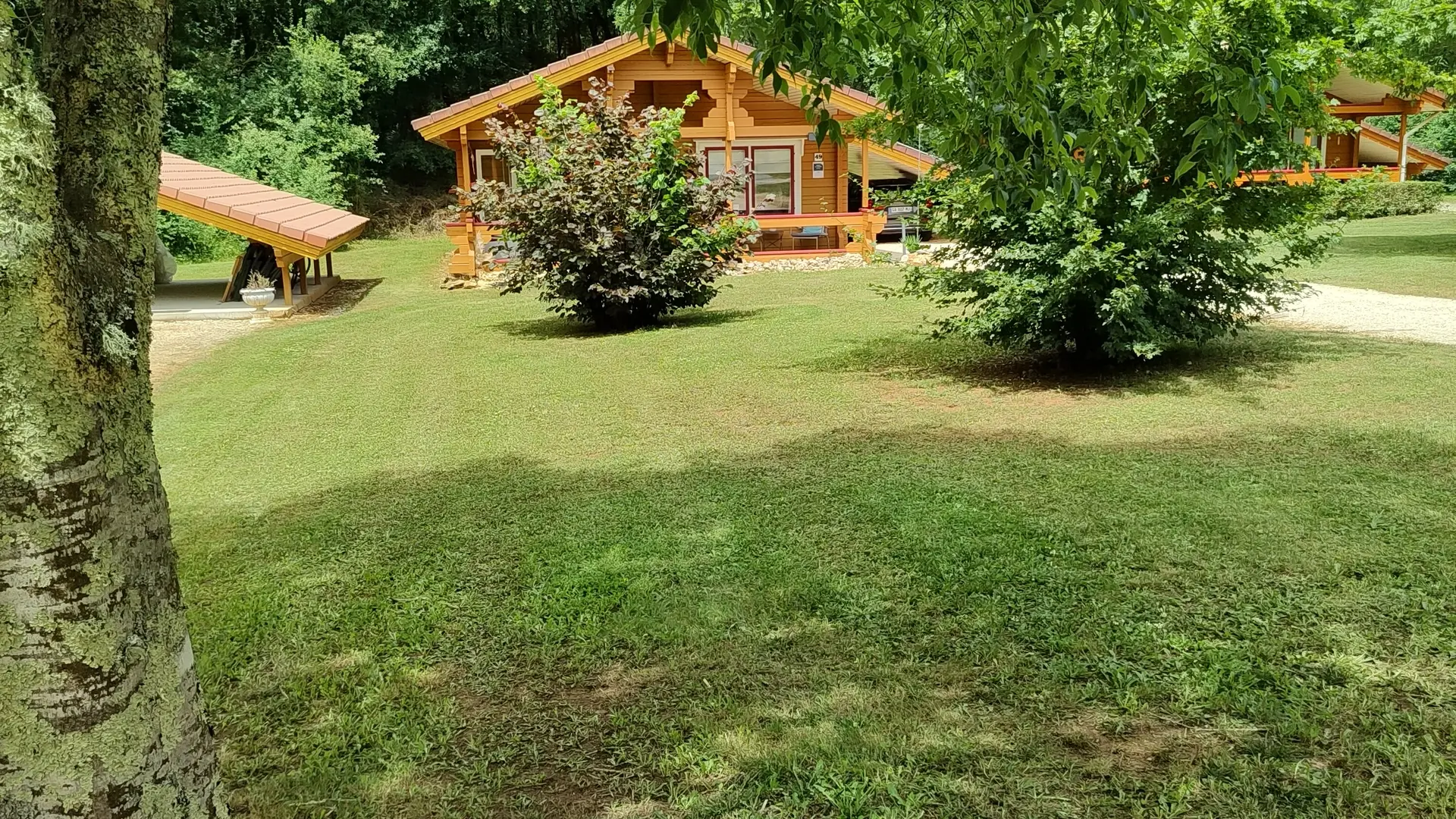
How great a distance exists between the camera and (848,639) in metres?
3.90

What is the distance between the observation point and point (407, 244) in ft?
100

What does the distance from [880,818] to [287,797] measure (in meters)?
1.59

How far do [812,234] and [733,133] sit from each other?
3.11 meters

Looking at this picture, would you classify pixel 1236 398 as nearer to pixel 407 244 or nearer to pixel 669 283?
pixel 669 283

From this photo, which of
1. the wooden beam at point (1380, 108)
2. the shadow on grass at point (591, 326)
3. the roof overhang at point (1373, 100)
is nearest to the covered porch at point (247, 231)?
the shadow on grass at point (591, 326)

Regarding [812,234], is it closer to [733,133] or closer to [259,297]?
[733,133]

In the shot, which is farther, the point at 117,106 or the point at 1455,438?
the point at 1455,438

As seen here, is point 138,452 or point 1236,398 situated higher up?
point 138,452

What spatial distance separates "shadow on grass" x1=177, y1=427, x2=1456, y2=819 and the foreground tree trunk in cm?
96

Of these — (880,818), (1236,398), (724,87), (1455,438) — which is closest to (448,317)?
(724,87)

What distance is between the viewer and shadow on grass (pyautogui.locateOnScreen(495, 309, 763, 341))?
44.8 ft

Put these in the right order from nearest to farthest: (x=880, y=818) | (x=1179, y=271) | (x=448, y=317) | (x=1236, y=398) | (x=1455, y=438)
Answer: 1. (x=880, y=818)
2. (x=1455, y=438)
3. (x=1236, y=398)
4. (x=1179, y=271)
5. (x=448, y=317)

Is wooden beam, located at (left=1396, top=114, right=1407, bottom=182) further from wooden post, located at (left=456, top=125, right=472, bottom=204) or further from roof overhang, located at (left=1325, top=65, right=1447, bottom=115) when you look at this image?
wooden post, located at (left=456, top=125, right=472, bottom=204)

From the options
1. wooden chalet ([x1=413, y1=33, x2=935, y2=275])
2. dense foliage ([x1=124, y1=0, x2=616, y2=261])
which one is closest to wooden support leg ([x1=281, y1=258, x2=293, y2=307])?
wooden chalet ([x1=413, y1=33, x2=935, y2=275])
